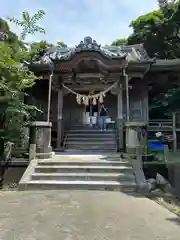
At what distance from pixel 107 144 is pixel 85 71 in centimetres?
386

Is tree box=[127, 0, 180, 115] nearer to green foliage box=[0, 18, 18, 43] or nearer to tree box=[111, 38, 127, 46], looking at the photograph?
tree box=[111, 38, 127, 46]

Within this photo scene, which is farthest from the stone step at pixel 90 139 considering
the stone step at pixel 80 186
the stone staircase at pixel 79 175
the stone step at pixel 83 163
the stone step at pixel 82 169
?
the stone step at pixel 80 186

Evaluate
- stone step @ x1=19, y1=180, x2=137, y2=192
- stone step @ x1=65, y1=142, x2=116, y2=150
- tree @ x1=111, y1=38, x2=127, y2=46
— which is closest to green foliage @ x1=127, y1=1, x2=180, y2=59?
tree @ x1=111, y1=38, x2=127, y2=46

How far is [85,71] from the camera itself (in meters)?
10.6

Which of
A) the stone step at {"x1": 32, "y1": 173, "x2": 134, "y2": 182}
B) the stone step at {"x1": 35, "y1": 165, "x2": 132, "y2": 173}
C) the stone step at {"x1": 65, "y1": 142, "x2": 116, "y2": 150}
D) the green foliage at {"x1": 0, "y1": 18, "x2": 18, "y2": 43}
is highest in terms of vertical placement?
the green foliage at {"x1": 0, "y1": 18, "x2": 18, "y2": 43}

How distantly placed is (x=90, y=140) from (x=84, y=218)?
23.9 ft

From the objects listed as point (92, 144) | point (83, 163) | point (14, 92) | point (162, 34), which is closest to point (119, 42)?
point (162, 34)

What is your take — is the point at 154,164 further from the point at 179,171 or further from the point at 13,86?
the point at 13,86

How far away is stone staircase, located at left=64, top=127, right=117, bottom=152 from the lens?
1012 centimetres

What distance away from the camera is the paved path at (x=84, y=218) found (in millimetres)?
2889

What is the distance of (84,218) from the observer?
3514 mm

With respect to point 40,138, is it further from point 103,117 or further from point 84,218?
point 103,117

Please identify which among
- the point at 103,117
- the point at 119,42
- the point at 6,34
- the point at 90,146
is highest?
the point at 119,42

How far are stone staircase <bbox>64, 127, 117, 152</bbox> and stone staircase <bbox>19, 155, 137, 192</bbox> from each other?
3.04m
